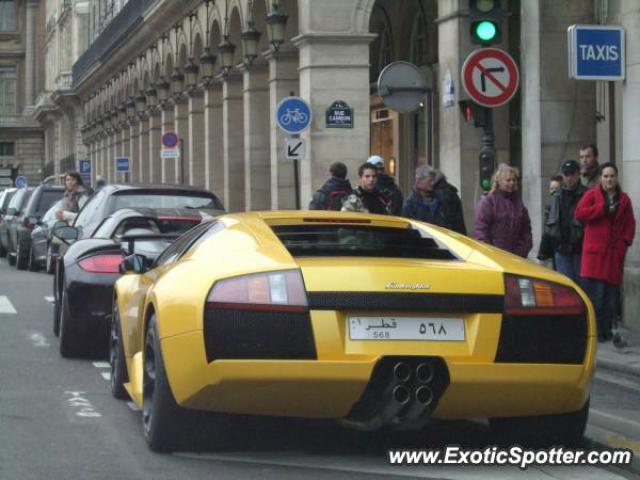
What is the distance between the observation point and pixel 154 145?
52000 mm

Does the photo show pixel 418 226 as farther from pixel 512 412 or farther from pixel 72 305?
pixel 72 305

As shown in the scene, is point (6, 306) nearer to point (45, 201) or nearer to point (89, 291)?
point (89, 291)

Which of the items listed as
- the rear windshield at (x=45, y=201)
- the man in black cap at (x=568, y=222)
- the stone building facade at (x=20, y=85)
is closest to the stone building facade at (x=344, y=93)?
the man in black cap at (x=568, y=222)

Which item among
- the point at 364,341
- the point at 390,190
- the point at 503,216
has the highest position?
the point at 390,190

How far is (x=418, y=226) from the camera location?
862 centimetres

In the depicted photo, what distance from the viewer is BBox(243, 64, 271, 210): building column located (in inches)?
1293

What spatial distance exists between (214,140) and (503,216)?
2632cm

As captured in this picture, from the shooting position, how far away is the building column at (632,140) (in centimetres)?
1501

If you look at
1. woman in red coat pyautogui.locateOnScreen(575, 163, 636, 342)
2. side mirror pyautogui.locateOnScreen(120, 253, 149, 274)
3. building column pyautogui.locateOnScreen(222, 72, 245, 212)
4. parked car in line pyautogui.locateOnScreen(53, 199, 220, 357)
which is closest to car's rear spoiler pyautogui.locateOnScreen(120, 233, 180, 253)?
parked car in line pyautogui.locateOnScreen(53, 199, 220, 357)

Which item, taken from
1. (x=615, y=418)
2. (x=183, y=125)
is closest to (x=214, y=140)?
(x=183, y=125)

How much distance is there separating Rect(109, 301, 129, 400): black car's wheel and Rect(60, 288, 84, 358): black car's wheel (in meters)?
2.31

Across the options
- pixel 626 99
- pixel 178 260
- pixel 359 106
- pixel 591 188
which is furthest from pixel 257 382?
pixel 359 106

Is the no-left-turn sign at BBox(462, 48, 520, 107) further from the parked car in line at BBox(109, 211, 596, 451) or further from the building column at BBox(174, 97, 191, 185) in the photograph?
the building column at BBox(174, 97, 191, 185)

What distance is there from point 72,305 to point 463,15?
9.75m
